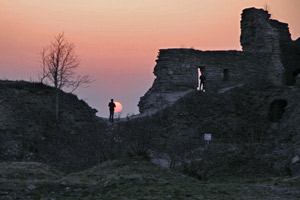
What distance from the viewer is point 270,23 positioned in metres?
28.9

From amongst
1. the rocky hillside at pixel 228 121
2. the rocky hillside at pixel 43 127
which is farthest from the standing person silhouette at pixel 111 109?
the rocky hillside at pixel 228 121

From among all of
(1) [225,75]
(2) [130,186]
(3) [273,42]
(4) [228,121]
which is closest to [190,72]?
(1) [225,75]

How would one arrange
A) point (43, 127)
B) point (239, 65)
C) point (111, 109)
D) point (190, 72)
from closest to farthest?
point (43, 127)
point (111, 109)
point (190, 72)
point (239, 65)

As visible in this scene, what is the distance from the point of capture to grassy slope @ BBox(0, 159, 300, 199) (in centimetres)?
940

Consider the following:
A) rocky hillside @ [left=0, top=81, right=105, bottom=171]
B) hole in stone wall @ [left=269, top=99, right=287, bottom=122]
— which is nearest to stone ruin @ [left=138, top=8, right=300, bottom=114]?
hole in stone wall @ [left=269, top=99, right=287, bottom=122]

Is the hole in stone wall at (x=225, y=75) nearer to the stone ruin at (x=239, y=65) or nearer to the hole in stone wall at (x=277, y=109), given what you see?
the stone ruin at (x=239, y=65)

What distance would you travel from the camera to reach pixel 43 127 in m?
21.1

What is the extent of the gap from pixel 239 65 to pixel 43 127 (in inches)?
449

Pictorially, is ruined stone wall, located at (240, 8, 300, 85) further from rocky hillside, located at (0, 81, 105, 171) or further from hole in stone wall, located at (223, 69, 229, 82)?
rocky hillside, located at (0, 81, 105, 171)

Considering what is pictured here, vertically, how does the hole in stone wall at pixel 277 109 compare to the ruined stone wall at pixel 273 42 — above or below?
below

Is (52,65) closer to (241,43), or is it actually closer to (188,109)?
(188,109)

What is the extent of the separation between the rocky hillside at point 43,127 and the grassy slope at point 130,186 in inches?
199

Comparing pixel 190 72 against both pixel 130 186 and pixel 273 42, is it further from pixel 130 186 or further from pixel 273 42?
pixel 130 186

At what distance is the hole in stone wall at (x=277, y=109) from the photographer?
2539cm
